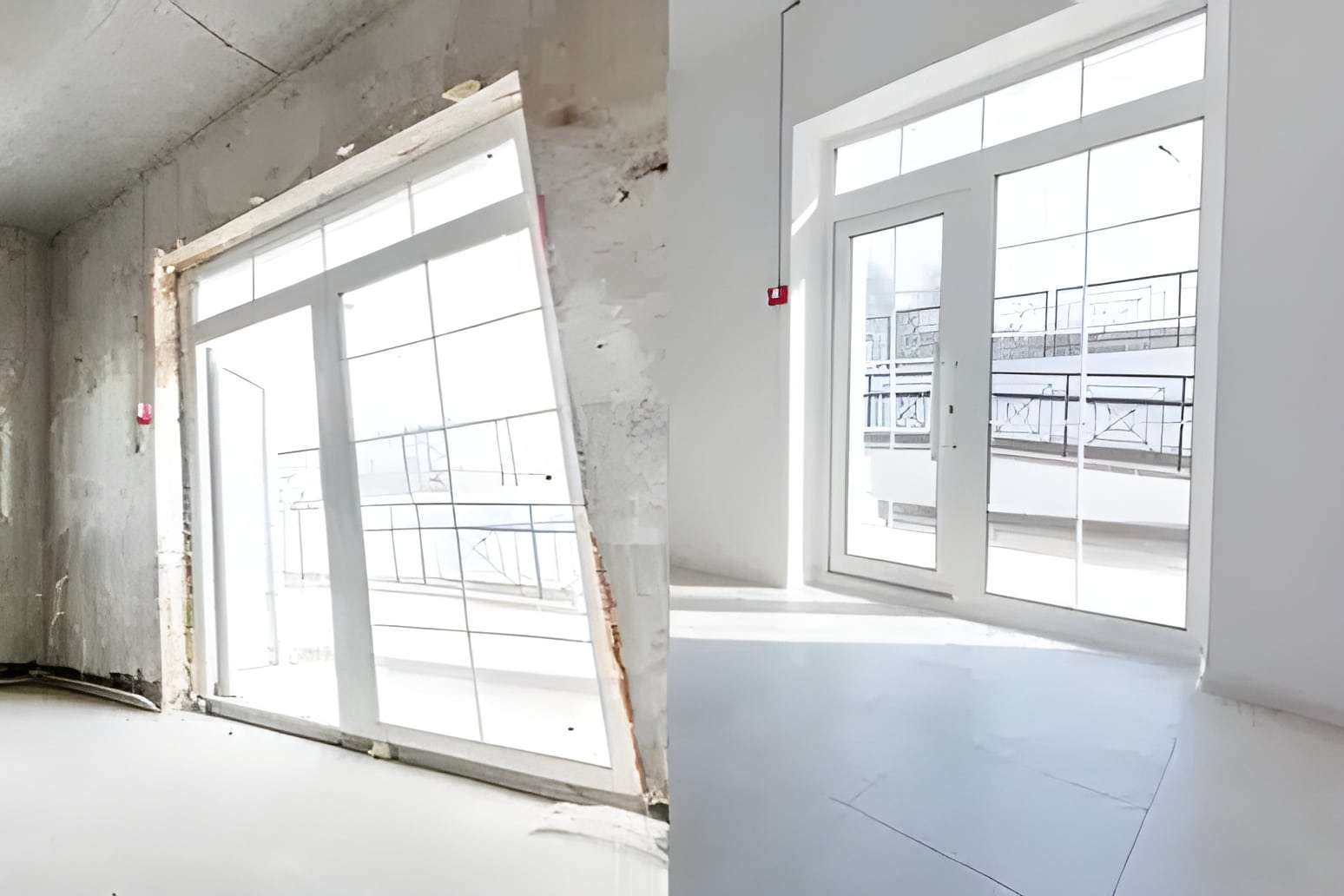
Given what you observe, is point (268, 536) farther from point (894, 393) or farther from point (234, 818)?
point (894, 393)

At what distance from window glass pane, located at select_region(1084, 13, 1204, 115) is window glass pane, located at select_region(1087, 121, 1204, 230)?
0.18 meters

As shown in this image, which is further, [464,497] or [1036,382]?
[1036,382]

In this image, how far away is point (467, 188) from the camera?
515mm

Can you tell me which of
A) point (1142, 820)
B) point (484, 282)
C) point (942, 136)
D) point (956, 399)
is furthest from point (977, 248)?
point (484, 282)

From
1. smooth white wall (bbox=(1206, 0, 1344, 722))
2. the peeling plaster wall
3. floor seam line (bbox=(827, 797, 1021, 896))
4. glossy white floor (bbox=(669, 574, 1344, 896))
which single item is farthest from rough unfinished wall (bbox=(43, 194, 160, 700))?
smooth white wall (bbox=(1206, 0, 1344, 722))

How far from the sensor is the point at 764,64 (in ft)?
12.4

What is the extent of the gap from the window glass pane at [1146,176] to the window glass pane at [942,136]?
22.9 inches

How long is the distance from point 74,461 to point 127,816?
0.26m

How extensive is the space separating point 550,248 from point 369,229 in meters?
0.13

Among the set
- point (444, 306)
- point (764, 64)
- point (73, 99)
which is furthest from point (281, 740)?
point (764, 64)

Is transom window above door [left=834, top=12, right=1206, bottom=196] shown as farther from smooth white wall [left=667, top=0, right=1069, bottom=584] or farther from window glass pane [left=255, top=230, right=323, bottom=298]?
window glass pane [left=255, top=230, right=323, bottom=298]

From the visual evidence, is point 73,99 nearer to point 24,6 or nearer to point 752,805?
point 24,6

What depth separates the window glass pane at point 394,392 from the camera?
51 centimetres

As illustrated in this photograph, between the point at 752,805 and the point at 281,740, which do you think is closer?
the point at 281,740
